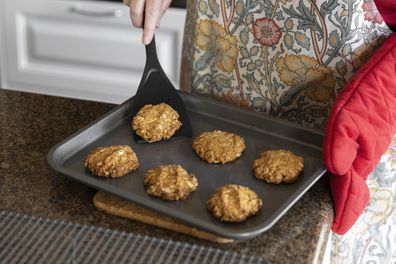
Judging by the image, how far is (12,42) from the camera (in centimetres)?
227

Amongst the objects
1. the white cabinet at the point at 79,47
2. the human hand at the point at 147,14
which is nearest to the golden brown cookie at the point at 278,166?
the human hand at the point at 147,14

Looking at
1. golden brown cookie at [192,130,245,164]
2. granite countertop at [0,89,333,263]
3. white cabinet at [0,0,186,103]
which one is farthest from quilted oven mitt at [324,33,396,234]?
white cabinet at [0,0,186,103]

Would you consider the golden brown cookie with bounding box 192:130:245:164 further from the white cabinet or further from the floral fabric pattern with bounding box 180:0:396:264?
the white cabinet

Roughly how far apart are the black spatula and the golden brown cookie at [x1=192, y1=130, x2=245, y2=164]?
Result: 84 mm

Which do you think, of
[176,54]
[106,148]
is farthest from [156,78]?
[176,54]

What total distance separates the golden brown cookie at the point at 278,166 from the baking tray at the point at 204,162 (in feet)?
0.03

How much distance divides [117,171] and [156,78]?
0.24 m

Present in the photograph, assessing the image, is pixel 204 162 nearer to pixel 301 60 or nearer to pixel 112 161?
pixel 112 161

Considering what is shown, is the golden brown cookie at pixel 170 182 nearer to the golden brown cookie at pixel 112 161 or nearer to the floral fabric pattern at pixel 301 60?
the golden brown cookie at pixel 112 161

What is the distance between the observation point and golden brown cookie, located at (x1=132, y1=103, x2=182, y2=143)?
103cm

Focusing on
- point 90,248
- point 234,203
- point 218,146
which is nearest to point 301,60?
point 218,146

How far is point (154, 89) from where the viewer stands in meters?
1.11

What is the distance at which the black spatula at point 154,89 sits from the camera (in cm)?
109

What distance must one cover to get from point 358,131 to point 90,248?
38 centimetres
